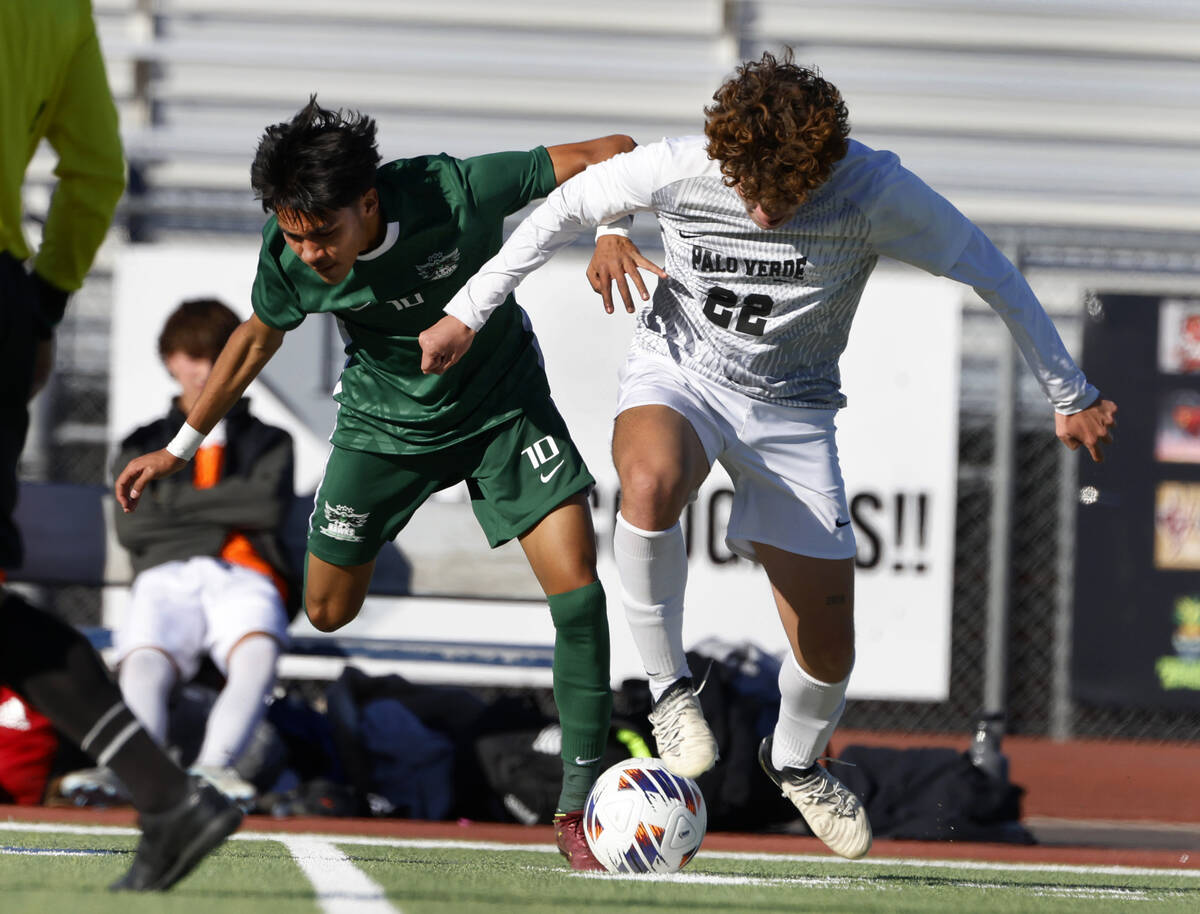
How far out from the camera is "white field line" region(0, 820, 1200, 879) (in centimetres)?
482

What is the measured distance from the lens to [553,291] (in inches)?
285

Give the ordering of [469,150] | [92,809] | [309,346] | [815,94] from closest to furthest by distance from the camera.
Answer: [815,94] → [92,809] → [309,346] → [469,150]

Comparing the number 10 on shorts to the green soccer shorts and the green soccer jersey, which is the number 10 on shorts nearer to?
the green soccer shorts

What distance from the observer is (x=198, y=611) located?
19.4 feet

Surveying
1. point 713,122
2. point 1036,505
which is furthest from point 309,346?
point 713,122

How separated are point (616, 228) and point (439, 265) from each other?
0.51 meters

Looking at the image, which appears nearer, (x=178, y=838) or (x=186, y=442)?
(x=178, y=838)

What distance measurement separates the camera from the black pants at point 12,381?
3084 millimetres

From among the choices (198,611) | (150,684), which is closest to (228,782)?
(150,684)

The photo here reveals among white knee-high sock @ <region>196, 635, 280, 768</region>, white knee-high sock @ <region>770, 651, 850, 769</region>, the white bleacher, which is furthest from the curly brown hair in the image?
the white bleacher

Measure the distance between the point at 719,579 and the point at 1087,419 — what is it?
352 centimetres

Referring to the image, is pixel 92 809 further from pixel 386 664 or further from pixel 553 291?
pixel 553 291

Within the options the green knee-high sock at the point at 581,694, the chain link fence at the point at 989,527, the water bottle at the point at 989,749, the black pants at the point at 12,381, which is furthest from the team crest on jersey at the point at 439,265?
the chain link fence at the point at 989,527

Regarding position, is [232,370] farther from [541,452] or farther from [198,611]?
[198,611]
